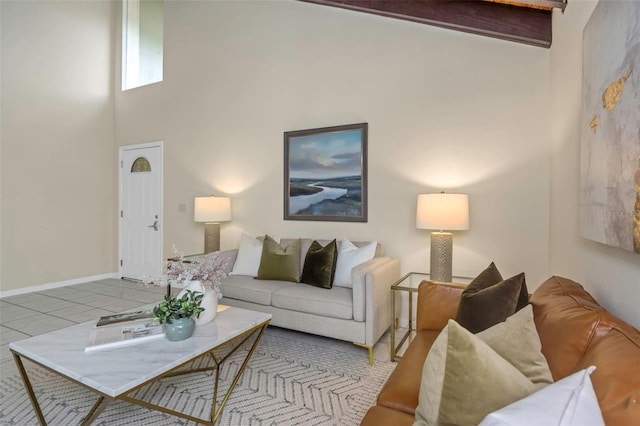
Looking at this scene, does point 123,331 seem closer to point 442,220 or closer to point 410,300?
point 410,300

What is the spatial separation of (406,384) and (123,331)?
153cm

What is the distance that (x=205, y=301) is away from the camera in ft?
6.52

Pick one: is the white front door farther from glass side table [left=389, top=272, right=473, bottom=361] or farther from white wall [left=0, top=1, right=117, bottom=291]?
glass side table [left=389, top=272, right=473, bottom=361]

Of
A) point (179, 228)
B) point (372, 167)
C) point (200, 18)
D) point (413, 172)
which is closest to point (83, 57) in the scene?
point (200, 18)

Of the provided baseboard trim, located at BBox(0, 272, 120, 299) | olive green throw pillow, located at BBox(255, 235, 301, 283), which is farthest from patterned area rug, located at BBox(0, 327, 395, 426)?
Answer: baseboard trim, located at BBox(0, 272, 120, 299)

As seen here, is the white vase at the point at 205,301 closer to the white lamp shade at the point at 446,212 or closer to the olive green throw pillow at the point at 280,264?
the olive green throw pillow at the point at 280,264

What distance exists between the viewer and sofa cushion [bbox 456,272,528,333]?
1.46m

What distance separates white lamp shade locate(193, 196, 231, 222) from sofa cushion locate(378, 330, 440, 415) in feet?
9.32

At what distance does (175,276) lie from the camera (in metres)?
1.98

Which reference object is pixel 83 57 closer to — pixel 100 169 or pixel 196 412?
pixel 100 169

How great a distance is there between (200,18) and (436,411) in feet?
16.8

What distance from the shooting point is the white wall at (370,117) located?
2.78 metres

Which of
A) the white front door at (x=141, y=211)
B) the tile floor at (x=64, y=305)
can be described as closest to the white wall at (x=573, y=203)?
the tile floor at (x=64, y=305)

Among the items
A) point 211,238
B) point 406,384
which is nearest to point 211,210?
point 211,238
